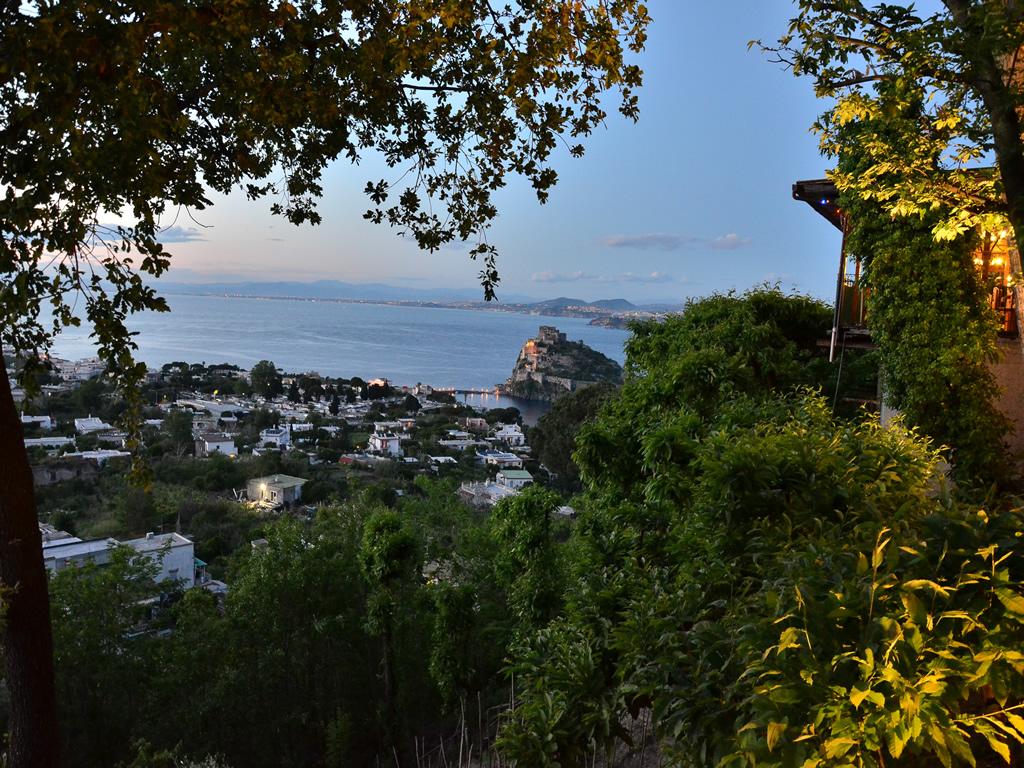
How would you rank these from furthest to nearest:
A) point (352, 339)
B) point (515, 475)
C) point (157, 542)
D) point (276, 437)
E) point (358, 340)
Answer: point (358, 340)
point (352, 339)
point (276, 437)
point (515, 475)
point (157, 542)

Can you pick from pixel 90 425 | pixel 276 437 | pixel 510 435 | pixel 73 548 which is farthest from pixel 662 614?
pixel 510 435

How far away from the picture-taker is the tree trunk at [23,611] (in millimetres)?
2842

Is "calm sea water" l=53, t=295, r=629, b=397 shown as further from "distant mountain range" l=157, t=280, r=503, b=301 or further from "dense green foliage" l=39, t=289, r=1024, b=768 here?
"dense green foliage" l=39, t=289, r=1024, b=768

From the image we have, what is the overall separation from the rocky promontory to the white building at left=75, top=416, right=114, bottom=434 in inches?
544

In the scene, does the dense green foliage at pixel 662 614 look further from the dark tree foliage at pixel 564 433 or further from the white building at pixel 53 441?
the white building at pixel 53 441

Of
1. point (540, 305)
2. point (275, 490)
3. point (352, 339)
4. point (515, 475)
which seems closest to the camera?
point (275, 490)

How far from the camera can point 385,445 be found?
2422cm

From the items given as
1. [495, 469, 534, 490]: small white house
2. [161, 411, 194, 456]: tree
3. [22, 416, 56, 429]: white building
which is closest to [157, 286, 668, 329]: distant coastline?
[161, 411, 194, 456]: tree

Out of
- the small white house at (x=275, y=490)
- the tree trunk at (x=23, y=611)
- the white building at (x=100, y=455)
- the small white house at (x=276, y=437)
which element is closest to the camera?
the tree trunk at (x=23, y=611)

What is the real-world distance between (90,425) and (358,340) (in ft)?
87.3

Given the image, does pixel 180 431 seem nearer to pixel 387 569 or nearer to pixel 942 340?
pixel 387 569

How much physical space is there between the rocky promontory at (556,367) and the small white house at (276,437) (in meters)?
10.2

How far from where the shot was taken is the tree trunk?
284cm

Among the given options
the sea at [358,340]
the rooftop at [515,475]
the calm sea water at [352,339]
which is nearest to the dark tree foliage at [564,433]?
the rooftop at [515,475]
